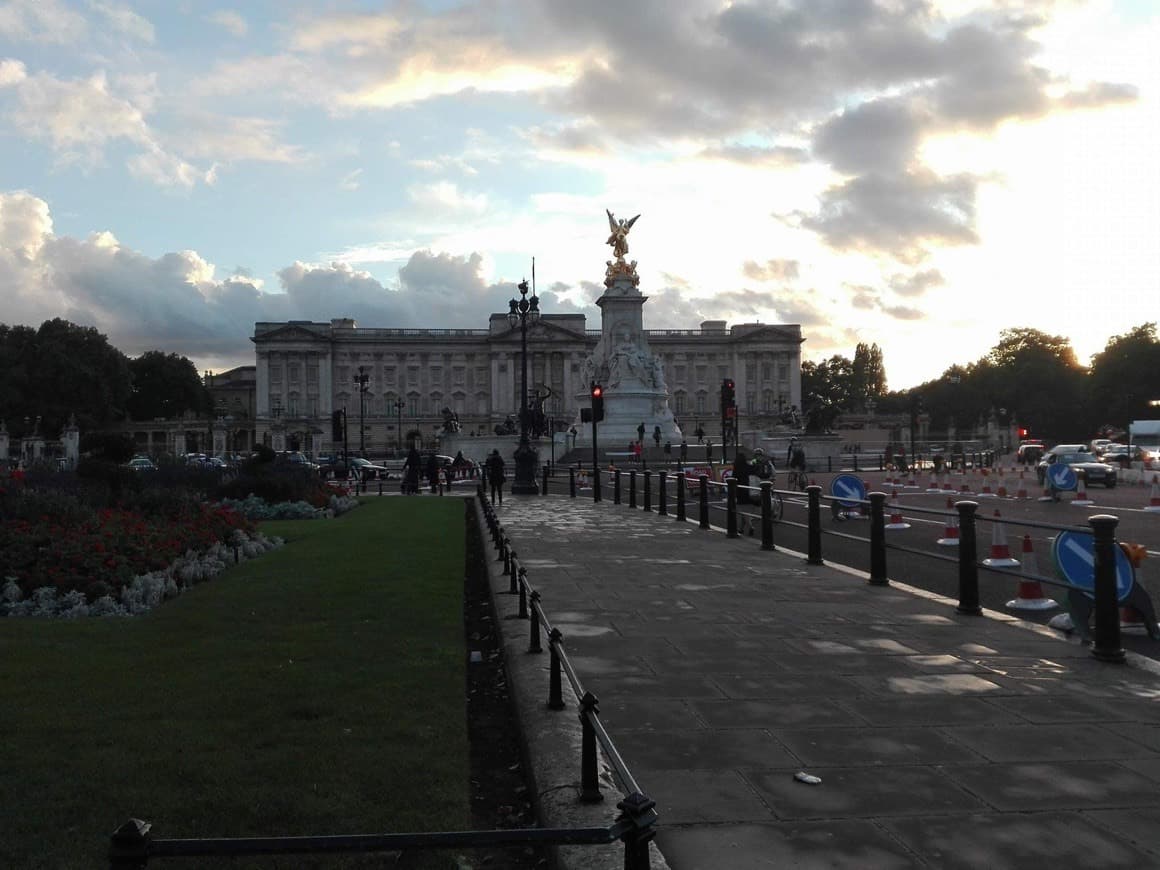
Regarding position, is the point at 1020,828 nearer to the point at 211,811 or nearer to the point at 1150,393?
the point at 211,811

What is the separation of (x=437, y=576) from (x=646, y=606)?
3.14 metres

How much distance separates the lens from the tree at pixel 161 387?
440 ft

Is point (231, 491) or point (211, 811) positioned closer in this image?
point (211, 811)

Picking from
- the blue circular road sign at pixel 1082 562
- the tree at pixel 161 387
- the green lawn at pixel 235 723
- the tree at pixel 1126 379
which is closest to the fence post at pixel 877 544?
the blue circular road sign at pixel 1082 562

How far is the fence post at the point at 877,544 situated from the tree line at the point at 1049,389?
58148 mm

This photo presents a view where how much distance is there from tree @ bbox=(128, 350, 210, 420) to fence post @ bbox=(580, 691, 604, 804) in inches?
5464

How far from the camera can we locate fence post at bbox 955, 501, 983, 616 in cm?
981

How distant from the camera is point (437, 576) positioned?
1266 centimetres

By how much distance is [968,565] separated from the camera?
9.97 meters

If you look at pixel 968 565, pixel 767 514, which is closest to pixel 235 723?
pixel 968 565

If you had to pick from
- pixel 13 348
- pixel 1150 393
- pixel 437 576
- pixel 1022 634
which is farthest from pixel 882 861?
pixel 13 348

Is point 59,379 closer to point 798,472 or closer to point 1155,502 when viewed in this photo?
point 798,472

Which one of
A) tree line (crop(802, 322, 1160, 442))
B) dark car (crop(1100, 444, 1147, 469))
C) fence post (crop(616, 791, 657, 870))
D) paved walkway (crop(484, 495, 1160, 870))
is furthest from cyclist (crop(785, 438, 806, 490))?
tree line (crop(802, 322, 1160, 442))

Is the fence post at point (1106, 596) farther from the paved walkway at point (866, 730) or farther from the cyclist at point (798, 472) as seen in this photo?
the cyclist at point (798, 472)
